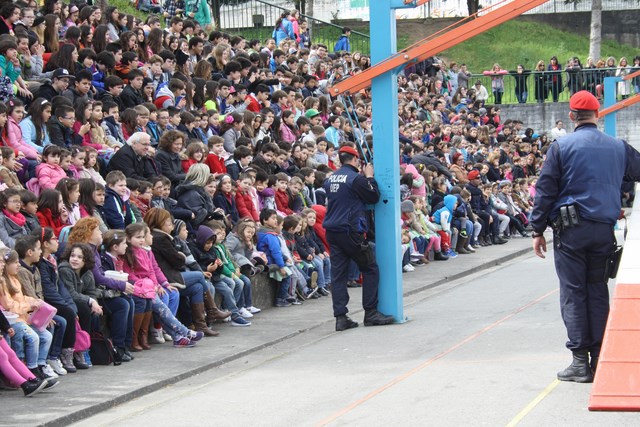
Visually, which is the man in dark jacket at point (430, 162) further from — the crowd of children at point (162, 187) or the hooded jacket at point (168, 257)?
the hooded jacket at point (168, 257)

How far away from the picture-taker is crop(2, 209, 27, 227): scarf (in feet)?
41.0

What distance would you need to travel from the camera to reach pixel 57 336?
1177 cm

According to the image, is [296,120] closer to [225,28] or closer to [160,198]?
[160,198]

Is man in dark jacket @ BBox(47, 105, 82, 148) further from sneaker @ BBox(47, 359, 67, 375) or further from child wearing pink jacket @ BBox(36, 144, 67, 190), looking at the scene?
sneaker @ BBox(47, 359, 67, 375)

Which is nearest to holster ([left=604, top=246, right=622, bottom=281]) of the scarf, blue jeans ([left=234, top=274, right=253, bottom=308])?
the scarf

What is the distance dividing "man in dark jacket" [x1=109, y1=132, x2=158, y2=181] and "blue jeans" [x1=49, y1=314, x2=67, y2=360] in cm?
431

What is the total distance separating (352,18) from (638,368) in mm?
50203

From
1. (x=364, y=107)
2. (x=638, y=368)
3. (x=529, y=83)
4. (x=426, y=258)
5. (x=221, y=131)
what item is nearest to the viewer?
(x=638, y=368)

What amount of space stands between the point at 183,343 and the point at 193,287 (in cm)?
92

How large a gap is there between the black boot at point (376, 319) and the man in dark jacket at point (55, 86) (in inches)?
225

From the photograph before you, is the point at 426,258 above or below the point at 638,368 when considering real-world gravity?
below

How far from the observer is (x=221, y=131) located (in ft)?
65.9

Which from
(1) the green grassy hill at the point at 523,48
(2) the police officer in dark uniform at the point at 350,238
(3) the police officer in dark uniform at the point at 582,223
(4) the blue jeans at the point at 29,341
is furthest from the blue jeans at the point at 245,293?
(1) the green grassy hill at the point at 523,48

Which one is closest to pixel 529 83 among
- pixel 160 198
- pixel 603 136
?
pixel 160 198
